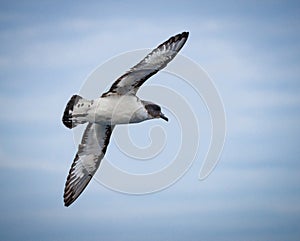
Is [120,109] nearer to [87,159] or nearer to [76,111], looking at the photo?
[76,111]

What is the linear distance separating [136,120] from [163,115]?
0.73 meters

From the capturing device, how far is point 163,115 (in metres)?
18.1

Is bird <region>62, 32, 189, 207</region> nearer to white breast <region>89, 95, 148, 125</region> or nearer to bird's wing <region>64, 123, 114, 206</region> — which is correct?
white breast <region>89, 95, 148, 125</region>

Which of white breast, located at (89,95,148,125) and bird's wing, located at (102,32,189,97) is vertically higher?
bird's wing, located at (102,32,189,97)

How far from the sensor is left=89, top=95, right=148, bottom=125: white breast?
1783 centimetres

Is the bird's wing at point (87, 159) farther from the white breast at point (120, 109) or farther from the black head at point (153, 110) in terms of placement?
the black head at point (153, 110)

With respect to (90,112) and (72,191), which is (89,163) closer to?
(72,191)

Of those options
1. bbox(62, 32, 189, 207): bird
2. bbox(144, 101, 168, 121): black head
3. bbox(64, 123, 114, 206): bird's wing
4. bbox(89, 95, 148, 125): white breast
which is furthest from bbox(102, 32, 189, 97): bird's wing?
bbox(64, 123, 114, 206): bird's wing

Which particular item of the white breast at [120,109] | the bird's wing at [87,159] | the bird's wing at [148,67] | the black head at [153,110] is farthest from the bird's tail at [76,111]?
the black head at [153,110]

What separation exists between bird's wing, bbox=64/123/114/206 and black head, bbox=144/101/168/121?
80.8 inches

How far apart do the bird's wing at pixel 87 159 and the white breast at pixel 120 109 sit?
1.55 m

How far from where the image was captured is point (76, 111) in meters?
18.1

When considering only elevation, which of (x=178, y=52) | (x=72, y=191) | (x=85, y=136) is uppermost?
(x=178, y=52)

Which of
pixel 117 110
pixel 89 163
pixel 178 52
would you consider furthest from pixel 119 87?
pixel 89 163
